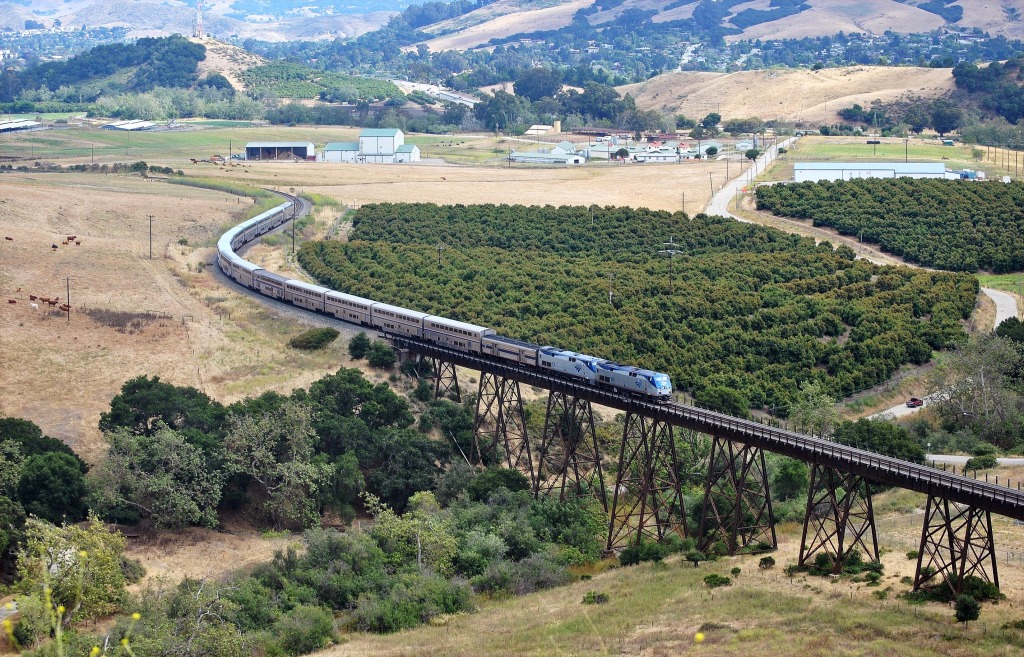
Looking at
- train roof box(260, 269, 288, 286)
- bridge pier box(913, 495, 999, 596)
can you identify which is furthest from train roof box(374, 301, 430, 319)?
bridge pier box(913, 495, 999, 596)

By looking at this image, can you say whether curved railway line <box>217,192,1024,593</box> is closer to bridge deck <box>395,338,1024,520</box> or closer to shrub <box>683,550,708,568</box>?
bridge deck <box>395,338,1024,520</box>

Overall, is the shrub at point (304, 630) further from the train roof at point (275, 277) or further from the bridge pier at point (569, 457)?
the train roof at point (275, 277)

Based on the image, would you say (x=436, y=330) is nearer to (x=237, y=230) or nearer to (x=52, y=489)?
(x=52, y=489)

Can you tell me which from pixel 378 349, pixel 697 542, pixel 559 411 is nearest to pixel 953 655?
pixel 697 542

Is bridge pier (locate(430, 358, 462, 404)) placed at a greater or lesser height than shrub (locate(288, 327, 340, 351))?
lesser

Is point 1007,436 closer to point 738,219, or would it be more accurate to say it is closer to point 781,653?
point 781,653

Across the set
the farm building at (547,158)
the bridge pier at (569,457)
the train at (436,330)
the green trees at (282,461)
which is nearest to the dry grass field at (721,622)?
the train at (436,330)

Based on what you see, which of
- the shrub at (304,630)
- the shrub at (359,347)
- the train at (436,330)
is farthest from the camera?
the shrub at (359,347)
